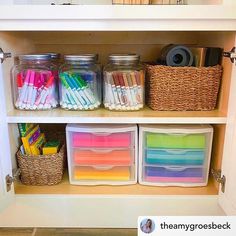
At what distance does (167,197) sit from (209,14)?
0.58 meters

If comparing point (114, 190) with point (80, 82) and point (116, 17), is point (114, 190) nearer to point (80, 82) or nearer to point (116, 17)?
point (80, 82)

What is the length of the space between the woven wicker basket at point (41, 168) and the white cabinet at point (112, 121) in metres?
0.03

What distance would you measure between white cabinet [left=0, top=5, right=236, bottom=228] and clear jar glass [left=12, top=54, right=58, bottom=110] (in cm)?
3

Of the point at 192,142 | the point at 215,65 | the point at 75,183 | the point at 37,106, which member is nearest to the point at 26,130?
the point at 37,106

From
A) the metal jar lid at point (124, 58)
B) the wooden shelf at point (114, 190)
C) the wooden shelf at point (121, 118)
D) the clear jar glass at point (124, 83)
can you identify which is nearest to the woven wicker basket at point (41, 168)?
the wooden shelf at point (114, 190)

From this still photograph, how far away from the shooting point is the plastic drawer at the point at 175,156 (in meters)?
0.94

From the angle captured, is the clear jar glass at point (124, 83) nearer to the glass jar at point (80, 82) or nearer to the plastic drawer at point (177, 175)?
the glass jar at point (80, 82)

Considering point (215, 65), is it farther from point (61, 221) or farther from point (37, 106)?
point (61, 221)

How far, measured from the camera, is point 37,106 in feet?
3.05

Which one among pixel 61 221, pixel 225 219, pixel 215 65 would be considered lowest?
pixel 61 221

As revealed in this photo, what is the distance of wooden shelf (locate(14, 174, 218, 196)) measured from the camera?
92 cm

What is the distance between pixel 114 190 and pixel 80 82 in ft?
1.26

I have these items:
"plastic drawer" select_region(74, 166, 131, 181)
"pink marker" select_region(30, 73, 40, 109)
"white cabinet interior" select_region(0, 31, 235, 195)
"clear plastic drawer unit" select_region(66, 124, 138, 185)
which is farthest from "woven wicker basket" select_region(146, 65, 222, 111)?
"pink marker" select_region(30, 73, 40, 109)

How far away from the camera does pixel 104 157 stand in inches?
37.6
